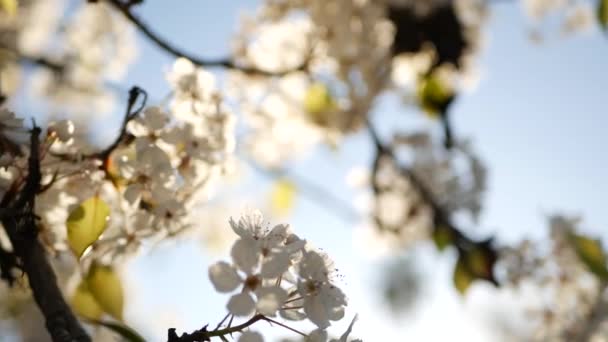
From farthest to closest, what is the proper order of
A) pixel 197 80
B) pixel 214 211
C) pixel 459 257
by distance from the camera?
pixel 214 211 < pixel 459 257 < pixel 197 80

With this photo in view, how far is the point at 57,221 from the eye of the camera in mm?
765

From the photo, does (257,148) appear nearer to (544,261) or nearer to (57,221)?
(544,261)

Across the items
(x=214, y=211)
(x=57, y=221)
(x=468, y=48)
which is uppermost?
(x=468, y=48)

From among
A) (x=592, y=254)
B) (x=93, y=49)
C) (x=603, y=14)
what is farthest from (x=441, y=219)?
(x=93, y=49)

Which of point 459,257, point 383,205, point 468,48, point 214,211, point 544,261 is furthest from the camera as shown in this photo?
point 214,211

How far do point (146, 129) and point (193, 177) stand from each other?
85 mm

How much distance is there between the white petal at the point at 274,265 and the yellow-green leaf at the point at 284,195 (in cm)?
148

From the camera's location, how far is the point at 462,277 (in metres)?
1.30

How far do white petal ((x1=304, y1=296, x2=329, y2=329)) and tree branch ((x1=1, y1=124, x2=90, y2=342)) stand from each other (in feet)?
0.62

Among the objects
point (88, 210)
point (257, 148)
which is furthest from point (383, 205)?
point (88, 210)

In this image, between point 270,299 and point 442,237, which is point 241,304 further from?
point 442,237

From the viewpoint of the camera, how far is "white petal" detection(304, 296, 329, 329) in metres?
0.55

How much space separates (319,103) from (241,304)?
134 centimetres

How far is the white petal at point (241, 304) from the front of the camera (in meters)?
0.53
